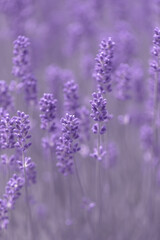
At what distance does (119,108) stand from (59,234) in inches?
80.8

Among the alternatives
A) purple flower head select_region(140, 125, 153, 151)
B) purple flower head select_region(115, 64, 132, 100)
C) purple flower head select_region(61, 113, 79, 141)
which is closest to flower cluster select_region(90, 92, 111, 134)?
purple flower head select_region(61, 113, 79, 141)

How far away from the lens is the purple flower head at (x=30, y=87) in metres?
4.13

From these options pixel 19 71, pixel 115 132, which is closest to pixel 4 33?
pixel 115 132

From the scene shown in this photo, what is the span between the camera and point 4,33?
Answer: 7.76 m

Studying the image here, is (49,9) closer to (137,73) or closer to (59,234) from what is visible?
(137,73)

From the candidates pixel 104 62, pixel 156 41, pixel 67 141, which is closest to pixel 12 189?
pixel 67 141

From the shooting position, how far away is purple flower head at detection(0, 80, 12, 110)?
4.04 meters

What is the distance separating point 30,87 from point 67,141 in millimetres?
1049

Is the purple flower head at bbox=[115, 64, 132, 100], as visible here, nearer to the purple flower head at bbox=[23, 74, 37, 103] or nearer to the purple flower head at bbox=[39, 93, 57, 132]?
the purple flower head at bbox=[23, 74, 37, 103]

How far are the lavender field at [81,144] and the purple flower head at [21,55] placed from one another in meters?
0.01

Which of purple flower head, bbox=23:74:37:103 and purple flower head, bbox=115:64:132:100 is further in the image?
purple flower head, bbox=115:64:132:100

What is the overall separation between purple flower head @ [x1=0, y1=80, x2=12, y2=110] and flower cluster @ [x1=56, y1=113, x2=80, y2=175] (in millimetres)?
916

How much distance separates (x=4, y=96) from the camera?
408cm

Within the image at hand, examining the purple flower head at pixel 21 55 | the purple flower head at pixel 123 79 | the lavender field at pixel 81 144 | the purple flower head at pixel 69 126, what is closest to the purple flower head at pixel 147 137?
the lavender field at pixel 81 144
